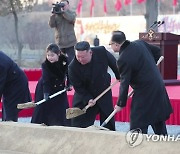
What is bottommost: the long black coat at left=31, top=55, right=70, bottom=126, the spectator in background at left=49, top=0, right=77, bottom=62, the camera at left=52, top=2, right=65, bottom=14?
the long black coat at left=31, top=55, right=70, bottom=126

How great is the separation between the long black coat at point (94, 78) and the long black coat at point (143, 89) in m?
0.61

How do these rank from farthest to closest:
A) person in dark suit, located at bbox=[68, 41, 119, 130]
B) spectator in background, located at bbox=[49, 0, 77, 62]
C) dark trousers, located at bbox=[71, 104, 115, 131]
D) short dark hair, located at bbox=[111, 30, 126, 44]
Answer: spectator in background, located at bbox=[49, 0, 77, 62], dark trousers, located at bbox=[71, 104, 115, 131], person in dark suit, located at bbox=[68, 41, 119, 130], short dark hair, located at bbox=[111, 30, 126, 44]

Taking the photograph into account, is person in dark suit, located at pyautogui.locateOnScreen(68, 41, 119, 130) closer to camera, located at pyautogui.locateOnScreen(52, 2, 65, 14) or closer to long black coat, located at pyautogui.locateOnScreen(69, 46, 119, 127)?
long black coat, located at pyautogui.locateOnScreen(69, 46, 119, 127)

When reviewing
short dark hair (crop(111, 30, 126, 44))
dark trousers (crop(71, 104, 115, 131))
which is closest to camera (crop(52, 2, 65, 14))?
dark trousers (crop(71, 104, 115, 131))

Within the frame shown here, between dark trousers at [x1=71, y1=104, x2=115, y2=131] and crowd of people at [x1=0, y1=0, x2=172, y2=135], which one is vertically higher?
crowd of people at [x1=0, y1=0, x2=172, y2=135]

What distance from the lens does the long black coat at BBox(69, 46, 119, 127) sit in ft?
20.4

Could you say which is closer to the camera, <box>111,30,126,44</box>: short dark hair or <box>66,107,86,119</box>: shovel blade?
<box>111,30,126,44</box>: short dark hair

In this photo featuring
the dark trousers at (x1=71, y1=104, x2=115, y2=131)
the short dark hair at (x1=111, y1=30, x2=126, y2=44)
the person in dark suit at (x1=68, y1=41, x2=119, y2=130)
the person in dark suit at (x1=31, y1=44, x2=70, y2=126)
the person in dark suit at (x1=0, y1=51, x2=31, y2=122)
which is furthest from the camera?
the person in dark suit at (x1=31, y1=44, x2=70, y2=126)

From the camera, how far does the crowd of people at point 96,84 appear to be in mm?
5613

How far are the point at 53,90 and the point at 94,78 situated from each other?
101 cm

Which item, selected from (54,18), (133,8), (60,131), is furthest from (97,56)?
(133,8)

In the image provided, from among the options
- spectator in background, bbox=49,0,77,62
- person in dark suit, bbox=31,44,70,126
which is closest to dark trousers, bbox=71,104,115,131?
person in dark suit, bbox=31,44,70,126

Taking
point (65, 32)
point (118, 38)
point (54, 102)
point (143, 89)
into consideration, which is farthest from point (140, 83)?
point (65, 32)

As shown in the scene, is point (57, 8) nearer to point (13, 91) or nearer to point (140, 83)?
point (13, 91)
